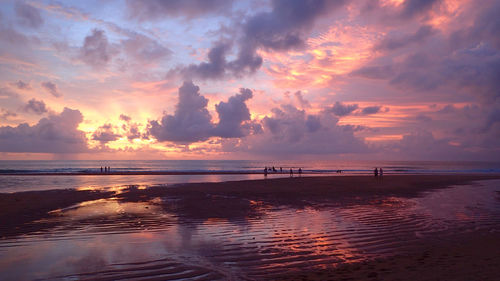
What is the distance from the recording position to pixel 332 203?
21.2 m

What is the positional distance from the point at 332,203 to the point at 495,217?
8683mm

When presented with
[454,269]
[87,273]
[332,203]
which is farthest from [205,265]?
[332,203]

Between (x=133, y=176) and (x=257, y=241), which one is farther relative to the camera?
(x=133, y=176)

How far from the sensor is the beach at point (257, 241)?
7.98 m

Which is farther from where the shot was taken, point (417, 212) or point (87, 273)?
point (417, 212)

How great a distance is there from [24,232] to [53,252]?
3979 millimetres

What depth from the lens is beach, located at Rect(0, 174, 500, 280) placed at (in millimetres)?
7977

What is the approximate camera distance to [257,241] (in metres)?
11.1

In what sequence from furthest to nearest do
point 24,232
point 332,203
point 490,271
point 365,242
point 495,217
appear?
1. point 332,203
2. point 495,217
3. point 24,232
4. point 365,242
5. point 490,271

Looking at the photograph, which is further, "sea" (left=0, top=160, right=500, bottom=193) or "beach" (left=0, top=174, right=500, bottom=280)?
"sea" (left=0, top=160, right=500, bottom=193)

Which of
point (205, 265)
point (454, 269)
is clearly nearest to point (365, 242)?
point (454, 269)

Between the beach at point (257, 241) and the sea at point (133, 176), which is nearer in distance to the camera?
the beach at point (257, 241)

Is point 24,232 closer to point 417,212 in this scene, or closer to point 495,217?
point 417,212

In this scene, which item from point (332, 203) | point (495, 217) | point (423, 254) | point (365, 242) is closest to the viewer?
point (423, 254)
